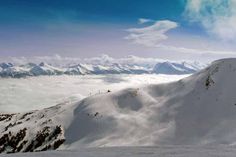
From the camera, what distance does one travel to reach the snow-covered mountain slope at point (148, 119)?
152ft

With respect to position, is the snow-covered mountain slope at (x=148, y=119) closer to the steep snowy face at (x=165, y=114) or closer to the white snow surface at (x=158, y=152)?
the steep snowy face at (x=165, y=114)

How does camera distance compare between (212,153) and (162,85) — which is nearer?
(212,153)

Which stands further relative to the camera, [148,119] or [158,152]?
[148,119]

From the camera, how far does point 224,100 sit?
53.0 metres

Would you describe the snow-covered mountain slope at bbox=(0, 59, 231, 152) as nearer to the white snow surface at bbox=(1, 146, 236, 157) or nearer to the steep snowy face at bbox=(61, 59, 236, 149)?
the steep snowy face at bbox=(61, 59, 236, 149)

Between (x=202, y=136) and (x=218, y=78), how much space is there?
19804mm

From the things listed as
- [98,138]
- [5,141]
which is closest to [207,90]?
[98,138]

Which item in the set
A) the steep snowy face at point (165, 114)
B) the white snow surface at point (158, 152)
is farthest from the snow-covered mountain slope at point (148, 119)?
the white snow surface at point (158, 152)

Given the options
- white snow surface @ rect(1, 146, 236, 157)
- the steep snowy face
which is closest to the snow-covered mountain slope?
the steep snowy face

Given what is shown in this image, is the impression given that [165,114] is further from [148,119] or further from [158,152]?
[158,152]

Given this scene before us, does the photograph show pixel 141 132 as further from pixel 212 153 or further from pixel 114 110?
pixel 212 153

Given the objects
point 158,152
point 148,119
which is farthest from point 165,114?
point 158,152

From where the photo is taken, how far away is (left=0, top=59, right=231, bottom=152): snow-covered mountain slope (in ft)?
152

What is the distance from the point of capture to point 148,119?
180 ft
